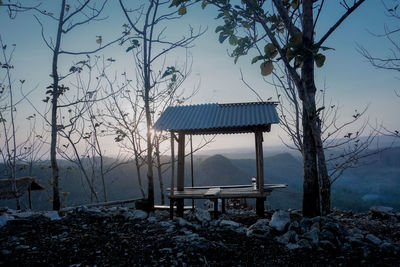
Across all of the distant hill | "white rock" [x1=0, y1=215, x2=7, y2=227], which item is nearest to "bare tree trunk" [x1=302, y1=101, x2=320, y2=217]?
"white rock" [x1=0, y1=215, x2=7, y2=227]

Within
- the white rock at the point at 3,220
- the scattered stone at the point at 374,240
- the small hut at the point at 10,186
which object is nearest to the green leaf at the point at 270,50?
the scattered stone at the point at 374,240

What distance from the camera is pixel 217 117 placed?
7637mm

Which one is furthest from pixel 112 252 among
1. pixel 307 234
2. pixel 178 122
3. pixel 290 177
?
A: pixel 290 177

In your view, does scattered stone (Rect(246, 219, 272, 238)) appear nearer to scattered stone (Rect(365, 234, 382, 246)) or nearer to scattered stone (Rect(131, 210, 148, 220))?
scattered stone (Rect(365, 234, 382, 246))

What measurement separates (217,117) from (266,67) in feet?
10.4

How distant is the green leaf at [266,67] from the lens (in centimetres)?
466

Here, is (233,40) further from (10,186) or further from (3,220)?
(10,186)

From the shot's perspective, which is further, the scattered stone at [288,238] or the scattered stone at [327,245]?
the scattered stone at [288,238]

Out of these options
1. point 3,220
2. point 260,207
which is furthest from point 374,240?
point 3,220

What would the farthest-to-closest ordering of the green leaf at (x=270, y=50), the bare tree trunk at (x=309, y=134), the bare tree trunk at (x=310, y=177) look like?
the bare tree trunk at (x=310, y=177)
the bare tree trunk at (x=309, y=134)
the green leaf at (x=270, y=50)

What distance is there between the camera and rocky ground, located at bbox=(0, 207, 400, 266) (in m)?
3.93

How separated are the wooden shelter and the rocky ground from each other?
4.81 ft

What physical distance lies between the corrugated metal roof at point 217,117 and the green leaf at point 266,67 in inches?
89.5

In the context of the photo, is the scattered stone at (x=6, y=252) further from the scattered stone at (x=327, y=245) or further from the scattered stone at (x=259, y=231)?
the scattered stone at (x=327, y=245)
